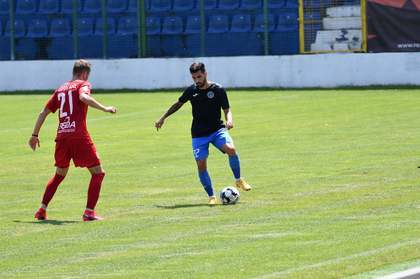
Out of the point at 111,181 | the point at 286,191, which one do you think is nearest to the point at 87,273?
the point at 286,191

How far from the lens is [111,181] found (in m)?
18.2

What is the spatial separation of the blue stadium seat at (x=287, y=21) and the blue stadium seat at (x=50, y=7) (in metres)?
8.70

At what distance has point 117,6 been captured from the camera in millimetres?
41188

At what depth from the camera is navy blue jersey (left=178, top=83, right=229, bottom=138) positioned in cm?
1538

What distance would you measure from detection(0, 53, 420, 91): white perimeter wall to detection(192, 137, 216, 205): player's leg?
18.7 m

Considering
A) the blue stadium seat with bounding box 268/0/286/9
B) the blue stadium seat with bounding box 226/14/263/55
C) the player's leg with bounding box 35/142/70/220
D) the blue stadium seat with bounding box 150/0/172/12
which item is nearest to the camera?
the player's leg with bounding box 35/142/70/220

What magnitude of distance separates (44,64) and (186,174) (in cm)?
2148

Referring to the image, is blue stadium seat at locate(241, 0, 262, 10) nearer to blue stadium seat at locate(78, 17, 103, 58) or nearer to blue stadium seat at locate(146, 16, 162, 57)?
blue stadium seat at locate(146, 16, 162, 57)

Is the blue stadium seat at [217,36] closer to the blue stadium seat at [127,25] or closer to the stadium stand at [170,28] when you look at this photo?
the stadium stand at [170,28]

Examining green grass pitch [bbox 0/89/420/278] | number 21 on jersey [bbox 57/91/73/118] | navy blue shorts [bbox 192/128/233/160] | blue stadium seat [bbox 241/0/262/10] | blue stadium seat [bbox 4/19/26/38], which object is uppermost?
blue stadium seat [bbox 241/0/262/10]

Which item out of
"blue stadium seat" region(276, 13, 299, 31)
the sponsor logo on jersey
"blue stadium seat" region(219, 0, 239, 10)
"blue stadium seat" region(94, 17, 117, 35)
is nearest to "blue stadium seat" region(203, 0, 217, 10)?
"blue stadium seat" region(219, 0, 239, 10)

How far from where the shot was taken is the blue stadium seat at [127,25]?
40.4 meters

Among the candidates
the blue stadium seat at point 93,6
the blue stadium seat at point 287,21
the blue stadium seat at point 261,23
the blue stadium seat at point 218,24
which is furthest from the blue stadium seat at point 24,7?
the blue stadium seat at point 287,21

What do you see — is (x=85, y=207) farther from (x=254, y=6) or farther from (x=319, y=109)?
(x=254, y=6)
